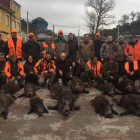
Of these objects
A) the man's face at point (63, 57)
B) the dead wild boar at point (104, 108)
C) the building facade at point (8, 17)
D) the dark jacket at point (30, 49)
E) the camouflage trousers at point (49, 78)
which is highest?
the building facade at point (8, 17)

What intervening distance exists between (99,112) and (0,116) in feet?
8.40

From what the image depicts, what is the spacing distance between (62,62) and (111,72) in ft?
6.58

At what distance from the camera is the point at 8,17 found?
106 feet

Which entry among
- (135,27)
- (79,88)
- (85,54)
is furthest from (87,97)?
(135,27)

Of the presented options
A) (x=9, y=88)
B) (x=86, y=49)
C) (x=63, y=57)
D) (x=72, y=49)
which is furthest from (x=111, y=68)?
(x=9, y=88)

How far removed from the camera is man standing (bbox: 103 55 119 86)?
7.96m

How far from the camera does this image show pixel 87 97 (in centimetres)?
695

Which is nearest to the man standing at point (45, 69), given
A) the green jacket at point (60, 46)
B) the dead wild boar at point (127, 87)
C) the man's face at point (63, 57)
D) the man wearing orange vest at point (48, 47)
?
the man's face at point (63, 57)

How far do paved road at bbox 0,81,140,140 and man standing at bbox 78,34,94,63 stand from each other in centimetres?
384

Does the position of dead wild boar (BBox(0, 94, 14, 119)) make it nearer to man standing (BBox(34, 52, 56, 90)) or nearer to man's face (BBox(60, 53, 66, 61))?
man standing (BBox(34, 52, 56, 90))

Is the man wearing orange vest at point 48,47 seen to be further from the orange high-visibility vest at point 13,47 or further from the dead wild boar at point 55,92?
the dead wild boar at point 55,92

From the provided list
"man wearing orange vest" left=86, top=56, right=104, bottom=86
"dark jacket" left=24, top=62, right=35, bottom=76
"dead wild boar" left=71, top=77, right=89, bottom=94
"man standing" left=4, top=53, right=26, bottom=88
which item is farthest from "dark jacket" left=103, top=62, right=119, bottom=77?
"man standing" left=4, top=53, right=26, bottom=88

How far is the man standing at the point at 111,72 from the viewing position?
7955 millimetres

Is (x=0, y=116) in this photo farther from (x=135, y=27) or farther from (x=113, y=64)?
(x=135, y=27)
